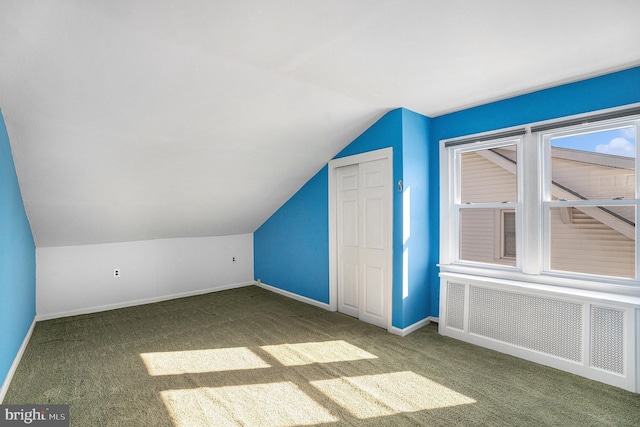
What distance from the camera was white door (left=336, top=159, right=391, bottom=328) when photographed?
371 cm

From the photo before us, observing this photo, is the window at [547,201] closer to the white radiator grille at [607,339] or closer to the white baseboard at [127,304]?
the white radiator grille at [607,339]

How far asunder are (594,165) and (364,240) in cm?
233

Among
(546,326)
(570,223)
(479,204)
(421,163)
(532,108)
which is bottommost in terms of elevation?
(546,326)

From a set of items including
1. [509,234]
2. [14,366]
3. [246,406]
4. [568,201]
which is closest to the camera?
[246,406]

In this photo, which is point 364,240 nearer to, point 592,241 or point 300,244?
point 300,244

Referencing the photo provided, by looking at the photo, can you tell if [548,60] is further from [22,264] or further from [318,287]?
[22,264]

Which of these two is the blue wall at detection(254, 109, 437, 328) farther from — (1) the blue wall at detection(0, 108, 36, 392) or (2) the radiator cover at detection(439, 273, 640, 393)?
(1) the blue wall at detection(0, 108, 36, 392)

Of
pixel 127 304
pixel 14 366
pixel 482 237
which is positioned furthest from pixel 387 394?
pixel 127 304

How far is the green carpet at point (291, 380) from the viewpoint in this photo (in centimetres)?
212

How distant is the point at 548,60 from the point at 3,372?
478cm

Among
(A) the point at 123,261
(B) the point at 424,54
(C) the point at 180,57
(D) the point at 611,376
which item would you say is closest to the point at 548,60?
(B) the point at 424,54

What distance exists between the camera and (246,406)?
2.24 metres

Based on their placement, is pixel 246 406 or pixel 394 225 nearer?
pixel 246 406

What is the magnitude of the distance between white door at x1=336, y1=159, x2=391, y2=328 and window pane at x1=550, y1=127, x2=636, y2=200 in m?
1.62
